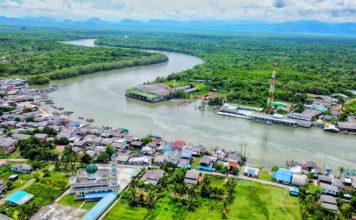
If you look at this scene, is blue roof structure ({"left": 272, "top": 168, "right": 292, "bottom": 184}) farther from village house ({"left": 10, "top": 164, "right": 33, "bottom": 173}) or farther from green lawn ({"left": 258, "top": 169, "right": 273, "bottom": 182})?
village house ({"left": 10, "top": 164, "right": 33, "bottom": 173})

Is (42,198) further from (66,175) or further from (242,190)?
(242,190)

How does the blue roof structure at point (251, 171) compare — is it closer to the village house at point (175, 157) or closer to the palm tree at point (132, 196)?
the village house at point (175, 157)

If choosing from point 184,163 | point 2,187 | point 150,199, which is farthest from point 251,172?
point 2,187

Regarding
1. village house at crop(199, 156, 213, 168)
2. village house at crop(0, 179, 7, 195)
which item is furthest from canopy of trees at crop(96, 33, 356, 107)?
village house at crop(0, 179, 7, 195)

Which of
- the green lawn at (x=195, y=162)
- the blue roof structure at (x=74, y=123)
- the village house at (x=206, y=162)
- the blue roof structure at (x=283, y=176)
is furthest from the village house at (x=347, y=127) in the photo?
the blue roof structure at (x=74, y=123)

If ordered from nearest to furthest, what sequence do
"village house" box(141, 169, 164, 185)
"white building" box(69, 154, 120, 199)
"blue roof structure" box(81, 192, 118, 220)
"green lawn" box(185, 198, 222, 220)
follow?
"blue roof structure" box(81, 192, 118, 220) < "green lawn" box(185, 198, 222, 220) < "white building" box(69, 154, 120, 199) < "village house" box(141, 169, 164, 185)

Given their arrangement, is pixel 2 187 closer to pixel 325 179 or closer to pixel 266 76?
pixel 325 179
